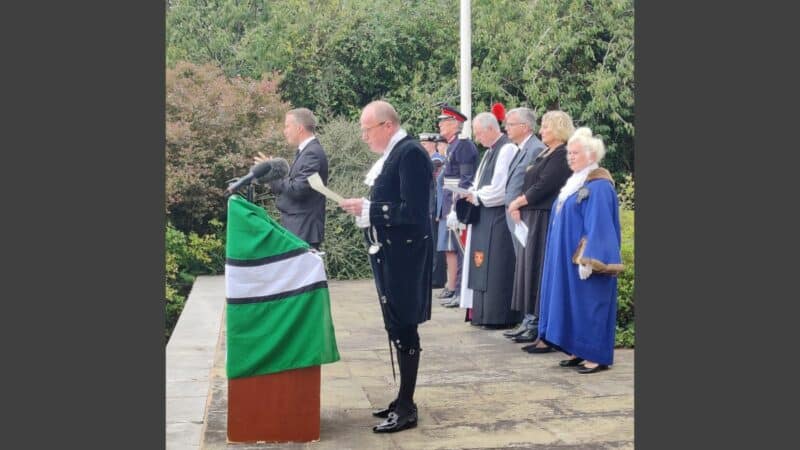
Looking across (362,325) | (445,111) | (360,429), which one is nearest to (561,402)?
(360,429)

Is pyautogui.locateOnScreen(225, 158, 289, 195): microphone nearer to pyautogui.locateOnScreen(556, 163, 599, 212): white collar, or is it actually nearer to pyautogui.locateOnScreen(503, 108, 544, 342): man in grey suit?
pyautogui.locateOnScreen(556, 163, 599, 212): white collar

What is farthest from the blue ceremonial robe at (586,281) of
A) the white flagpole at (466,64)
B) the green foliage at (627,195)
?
the green foliage at (627,195)

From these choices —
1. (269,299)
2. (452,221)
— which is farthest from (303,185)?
(452,221)

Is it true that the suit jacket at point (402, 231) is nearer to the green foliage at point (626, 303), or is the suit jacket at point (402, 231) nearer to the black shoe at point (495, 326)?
the green foliage at point (626, 303)

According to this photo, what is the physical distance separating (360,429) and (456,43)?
52.3ft

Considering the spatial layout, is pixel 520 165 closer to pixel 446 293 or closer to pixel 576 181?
pixel 576 181

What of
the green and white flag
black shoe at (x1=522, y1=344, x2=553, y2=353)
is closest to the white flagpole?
black shoe at (x1=522, y1=344, x2=553, y2=353)

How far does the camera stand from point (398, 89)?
2105 centimetres

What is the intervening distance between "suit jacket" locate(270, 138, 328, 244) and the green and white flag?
266 cm

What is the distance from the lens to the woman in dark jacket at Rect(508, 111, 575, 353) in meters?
8.91

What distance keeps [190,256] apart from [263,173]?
9.32m

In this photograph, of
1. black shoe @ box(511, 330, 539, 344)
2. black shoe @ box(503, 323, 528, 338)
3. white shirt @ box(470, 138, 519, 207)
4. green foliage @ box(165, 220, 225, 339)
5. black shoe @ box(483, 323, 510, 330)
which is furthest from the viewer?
green foliage @ box(165, 220, 225, 339)

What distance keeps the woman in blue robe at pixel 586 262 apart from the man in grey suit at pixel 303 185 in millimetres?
1965

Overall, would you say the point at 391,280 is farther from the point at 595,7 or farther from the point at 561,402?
the point at 595,7
